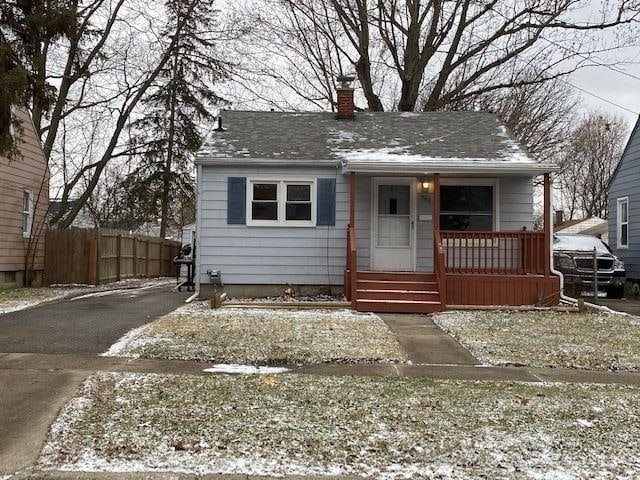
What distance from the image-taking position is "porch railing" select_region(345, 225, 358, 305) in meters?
11.3

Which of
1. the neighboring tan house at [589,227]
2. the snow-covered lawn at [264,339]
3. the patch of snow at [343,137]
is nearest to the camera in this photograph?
the snow-covered lawn at [264,339]

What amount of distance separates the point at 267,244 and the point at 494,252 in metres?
4.88

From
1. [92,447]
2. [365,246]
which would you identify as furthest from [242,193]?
[92,447]

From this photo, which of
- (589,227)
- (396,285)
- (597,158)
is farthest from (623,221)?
(597,158)

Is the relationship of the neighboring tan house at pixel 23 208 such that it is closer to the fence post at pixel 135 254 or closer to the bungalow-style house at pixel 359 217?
the fence post at pixel 135 254

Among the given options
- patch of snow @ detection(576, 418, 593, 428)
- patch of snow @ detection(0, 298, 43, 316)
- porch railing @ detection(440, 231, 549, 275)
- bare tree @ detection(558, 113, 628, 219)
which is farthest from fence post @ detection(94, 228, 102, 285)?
bare tree @ detection(558, 113, 628, 219)

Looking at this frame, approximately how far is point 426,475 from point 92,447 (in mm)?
2235

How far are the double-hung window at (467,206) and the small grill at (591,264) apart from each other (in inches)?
136

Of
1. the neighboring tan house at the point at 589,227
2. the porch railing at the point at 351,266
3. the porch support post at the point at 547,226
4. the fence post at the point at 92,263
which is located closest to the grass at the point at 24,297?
the fence post at the point at 92,263

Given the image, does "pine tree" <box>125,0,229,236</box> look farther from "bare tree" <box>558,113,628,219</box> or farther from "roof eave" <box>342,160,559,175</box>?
"bare tree" <box>558,113,628,219</box>

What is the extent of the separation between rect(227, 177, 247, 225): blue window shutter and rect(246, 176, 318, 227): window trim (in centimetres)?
9

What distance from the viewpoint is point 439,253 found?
11.5 m

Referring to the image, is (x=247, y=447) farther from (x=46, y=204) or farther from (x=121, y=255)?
(x=121, y=255)

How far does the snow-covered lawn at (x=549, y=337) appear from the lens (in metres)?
7.07
